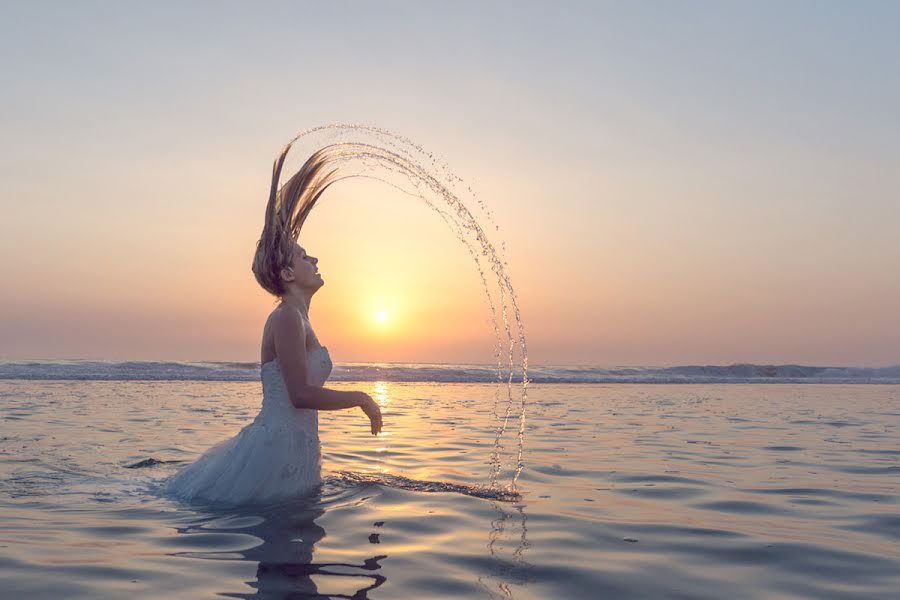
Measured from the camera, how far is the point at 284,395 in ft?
20.0

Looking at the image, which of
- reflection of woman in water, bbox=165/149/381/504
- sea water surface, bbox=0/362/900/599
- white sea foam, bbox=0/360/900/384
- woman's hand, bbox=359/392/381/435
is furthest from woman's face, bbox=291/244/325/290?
white sea foam, bbox=0/360/900/384

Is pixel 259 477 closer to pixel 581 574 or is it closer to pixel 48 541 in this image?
pixel 48 541

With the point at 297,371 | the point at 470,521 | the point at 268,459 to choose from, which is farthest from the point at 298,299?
the point at 470,521

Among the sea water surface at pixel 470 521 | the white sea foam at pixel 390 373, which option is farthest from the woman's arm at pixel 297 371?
the white sea foam at pixel 390 373

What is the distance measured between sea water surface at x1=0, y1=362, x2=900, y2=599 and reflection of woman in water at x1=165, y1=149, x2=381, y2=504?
0.28m

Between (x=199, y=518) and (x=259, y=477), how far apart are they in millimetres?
677

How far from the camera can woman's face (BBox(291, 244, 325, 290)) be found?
6.15 meters

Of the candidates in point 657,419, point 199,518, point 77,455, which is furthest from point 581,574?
point 657,419

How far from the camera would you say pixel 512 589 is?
3713 mm

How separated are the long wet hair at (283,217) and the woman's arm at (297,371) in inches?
14.5

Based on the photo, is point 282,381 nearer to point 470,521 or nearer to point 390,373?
point 470,521

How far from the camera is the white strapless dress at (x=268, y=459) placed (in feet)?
19.1

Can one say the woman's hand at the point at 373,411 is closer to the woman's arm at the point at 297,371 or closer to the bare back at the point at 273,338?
the woman's arm at the point at 297,371

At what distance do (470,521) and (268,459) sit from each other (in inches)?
69.5
